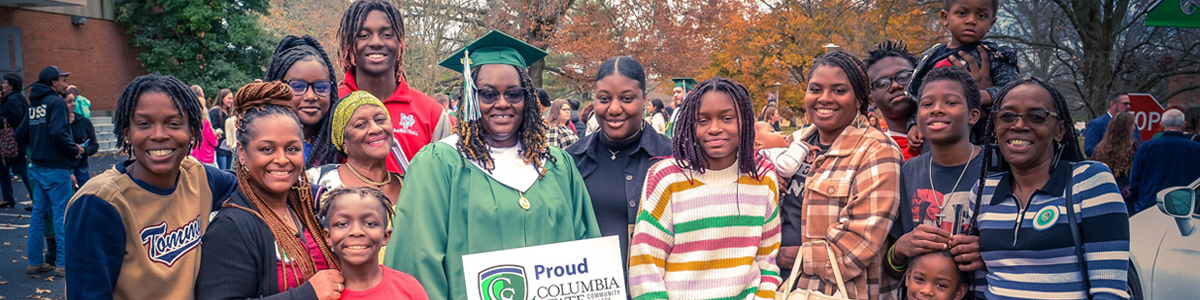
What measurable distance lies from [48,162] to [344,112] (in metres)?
6.74

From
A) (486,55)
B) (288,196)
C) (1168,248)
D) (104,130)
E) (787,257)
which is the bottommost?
(1168,248)

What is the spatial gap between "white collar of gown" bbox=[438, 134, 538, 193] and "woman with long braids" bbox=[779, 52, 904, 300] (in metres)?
1.16

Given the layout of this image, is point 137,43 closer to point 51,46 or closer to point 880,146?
point 51,46

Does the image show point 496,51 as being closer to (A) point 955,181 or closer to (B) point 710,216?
Result: (B) point 710,216

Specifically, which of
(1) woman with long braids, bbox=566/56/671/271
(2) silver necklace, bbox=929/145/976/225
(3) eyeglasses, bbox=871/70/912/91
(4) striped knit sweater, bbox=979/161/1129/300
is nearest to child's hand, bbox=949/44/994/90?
(3) eyeglasses, bbox=871/70/912/91

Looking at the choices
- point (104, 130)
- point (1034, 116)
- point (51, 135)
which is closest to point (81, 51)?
point (104, 130)

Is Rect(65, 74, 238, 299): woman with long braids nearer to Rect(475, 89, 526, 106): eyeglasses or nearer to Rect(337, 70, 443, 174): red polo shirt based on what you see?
Rect(475, 89, 526, 106): eyeglasses

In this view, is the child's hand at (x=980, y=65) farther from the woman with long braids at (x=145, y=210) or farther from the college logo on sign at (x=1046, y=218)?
the woman with long braids at (x=145, y=210)

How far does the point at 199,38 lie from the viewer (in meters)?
28.2

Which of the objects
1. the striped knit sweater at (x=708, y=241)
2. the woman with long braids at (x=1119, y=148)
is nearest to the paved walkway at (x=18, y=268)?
the striped knit sweater at (x=708, y=241)

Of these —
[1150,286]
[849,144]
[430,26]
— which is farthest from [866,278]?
[430,26]

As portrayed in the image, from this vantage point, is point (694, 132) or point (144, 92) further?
point (694, 132)

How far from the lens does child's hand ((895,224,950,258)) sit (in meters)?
3.13

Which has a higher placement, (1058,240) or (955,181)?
(955,181)
